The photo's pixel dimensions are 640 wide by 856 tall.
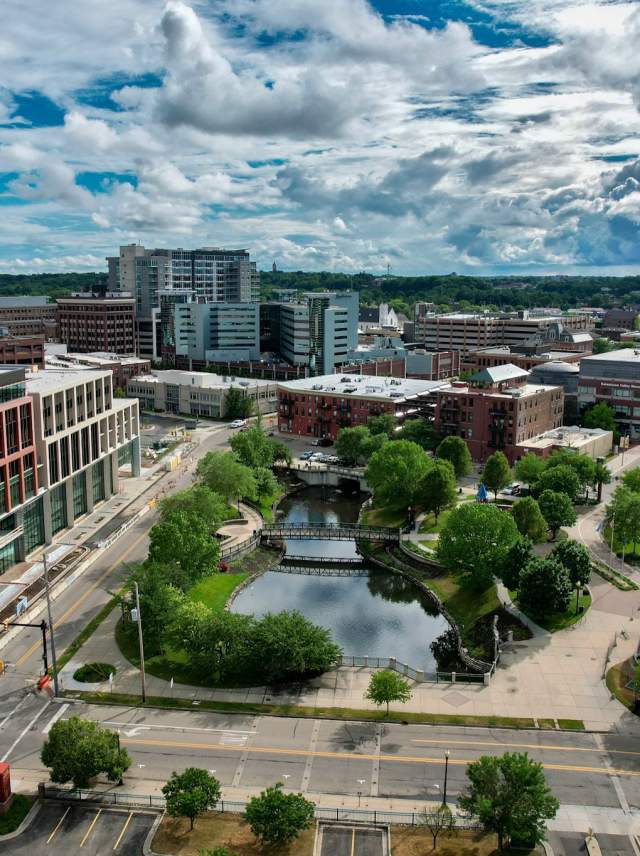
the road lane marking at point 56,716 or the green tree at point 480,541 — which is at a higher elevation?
the green tree at point 480,541

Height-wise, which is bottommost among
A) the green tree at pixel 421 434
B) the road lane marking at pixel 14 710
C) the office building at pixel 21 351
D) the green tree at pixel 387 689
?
the road lane marking at pixel 14 710

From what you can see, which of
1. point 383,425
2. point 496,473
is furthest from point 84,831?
point 383,425

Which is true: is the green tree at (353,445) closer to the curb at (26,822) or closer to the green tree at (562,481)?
the green tree at (562,481)

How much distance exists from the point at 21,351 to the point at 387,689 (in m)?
109

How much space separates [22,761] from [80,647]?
15148 mm

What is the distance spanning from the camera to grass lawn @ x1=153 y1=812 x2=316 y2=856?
4094cm

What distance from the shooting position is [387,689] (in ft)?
175

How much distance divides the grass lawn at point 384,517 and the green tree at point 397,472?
1.28 metres

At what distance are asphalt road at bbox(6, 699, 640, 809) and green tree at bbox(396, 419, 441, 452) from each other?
259 feet

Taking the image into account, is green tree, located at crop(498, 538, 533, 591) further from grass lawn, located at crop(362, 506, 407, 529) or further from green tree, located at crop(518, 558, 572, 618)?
grass lawn, located at crop(362, 506, 407, 529)

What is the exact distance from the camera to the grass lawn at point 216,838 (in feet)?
134

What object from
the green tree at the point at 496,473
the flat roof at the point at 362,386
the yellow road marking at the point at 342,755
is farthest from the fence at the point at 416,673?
the flat roof at the point at 362,386

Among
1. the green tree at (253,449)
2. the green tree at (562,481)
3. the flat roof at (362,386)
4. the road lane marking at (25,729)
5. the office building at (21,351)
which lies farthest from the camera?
the flat roof at (362,386)

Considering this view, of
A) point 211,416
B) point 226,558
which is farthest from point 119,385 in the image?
point 226,558
